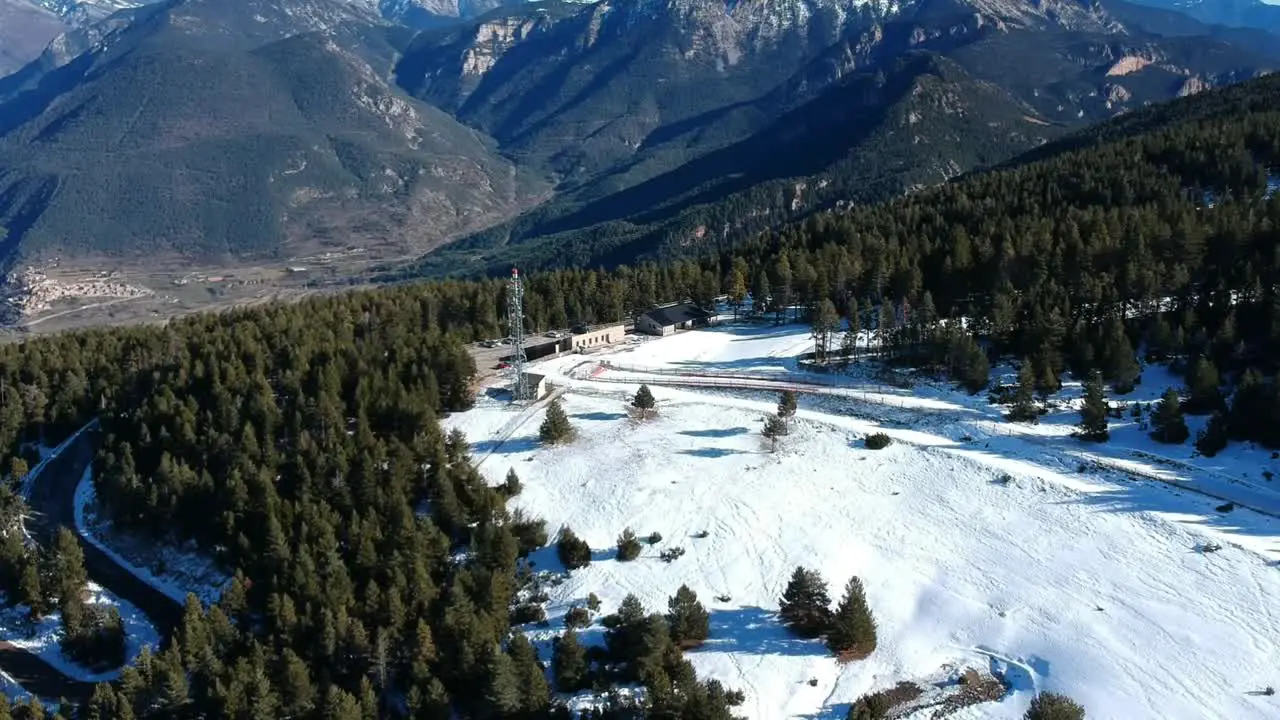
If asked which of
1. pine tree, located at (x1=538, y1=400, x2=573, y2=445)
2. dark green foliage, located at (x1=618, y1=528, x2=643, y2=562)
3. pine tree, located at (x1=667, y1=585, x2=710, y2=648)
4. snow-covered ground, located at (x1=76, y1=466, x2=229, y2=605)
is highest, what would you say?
pine tree, located at (x1=538, y1=400, x2=573, y2=445)

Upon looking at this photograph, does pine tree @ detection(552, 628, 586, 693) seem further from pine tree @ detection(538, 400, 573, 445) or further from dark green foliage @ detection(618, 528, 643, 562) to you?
pine tree @ detection(538, 400, 573, 445)

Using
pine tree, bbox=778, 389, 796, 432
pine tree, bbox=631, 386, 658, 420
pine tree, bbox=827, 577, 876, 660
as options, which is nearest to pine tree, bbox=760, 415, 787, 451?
pine tree, bbox=778, 389, 796, 432

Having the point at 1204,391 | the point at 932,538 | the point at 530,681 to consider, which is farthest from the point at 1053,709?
the point at 1204,391

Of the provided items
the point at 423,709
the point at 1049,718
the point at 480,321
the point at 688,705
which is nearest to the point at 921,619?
the point at 1049,718

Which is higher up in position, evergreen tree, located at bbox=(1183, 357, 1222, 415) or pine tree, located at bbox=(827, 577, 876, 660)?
evergreen tree, located at bbox=(1183, 357, 1222, 415)

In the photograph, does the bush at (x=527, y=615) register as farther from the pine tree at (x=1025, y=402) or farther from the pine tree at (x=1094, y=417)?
the pine tree at (x=1094, y=417)

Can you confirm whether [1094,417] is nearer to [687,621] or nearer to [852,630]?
[852,630]

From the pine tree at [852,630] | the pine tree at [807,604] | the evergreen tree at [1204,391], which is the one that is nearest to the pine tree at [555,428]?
the pine tree at [807,604]
